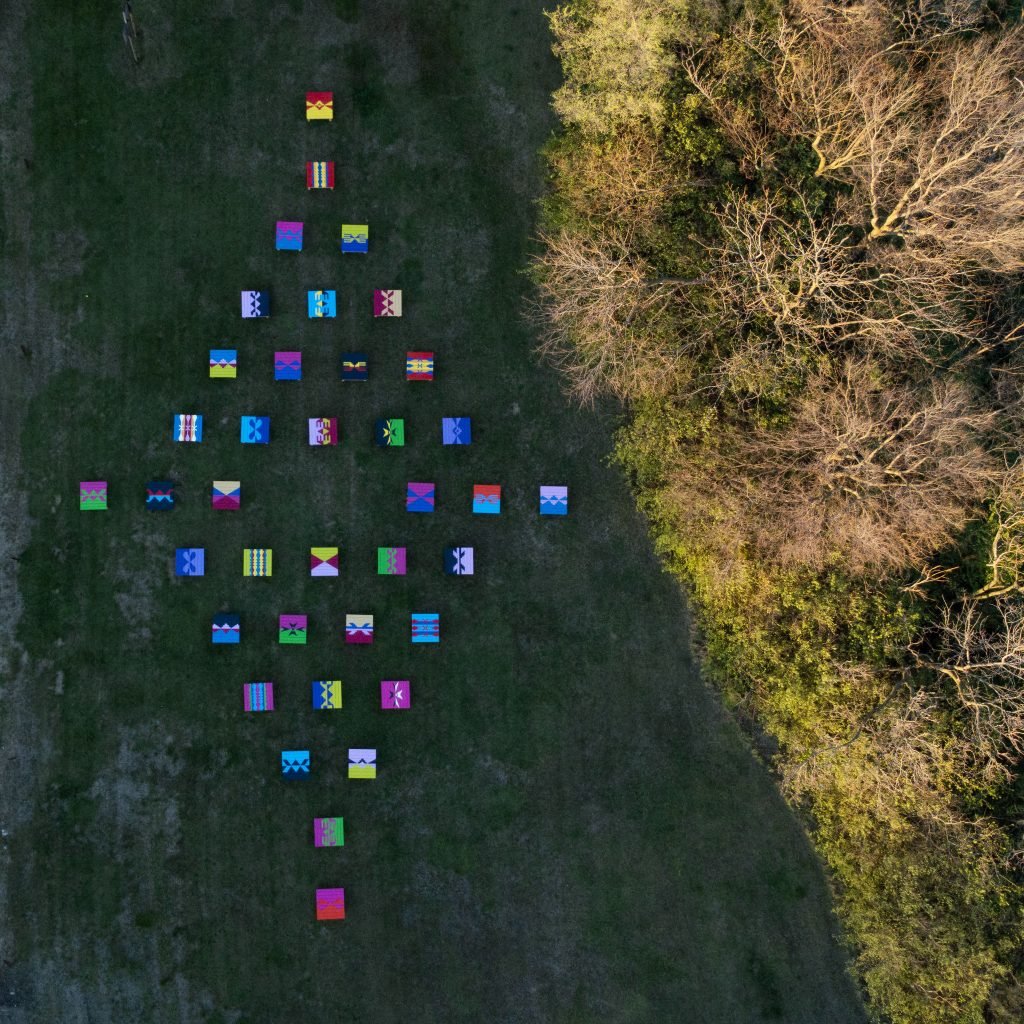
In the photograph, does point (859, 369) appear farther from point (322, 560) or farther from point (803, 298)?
point (322, 560)

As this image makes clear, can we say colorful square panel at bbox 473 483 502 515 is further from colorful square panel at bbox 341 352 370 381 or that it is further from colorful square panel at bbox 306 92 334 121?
colorful square panel at bbox 306 92 334 121

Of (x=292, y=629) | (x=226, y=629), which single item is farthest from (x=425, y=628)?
(x=226, y=629)

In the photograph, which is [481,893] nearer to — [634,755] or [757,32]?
Result: [634,755]

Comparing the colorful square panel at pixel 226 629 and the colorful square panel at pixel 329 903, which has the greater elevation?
the colorful square panel at pixel 226 629

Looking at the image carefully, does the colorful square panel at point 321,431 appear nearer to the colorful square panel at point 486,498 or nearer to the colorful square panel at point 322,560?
the colorful square panel at point 322,560

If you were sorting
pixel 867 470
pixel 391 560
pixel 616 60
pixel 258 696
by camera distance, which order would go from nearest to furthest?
pixel 867 470 < pixel 616 60 < pixel 258 696 < pixel 391 560

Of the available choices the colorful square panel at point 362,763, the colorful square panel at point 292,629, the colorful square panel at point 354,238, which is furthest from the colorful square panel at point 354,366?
the colorful square panel at point 362,763
